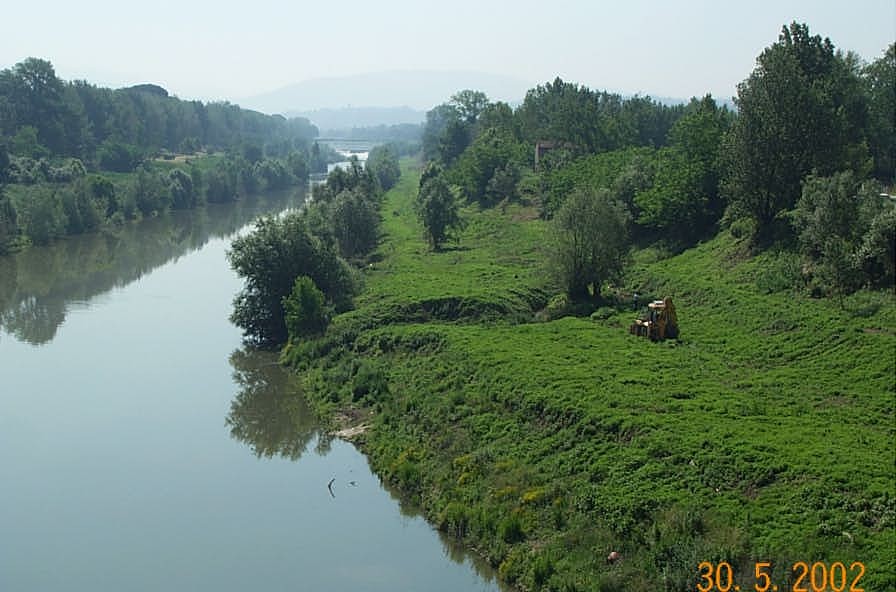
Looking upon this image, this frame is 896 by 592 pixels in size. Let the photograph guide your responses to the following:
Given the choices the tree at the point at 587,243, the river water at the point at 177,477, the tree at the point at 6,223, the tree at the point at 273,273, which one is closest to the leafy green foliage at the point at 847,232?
the tree at the point at 587,243

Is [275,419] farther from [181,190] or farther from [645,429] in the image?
[181,190]

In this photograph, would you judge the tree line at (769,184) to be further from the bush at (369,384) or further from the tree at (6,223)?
the tree at (6,223)

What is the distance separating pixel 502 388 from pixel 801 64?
28.2m

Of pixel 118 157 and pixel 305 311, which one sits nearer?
pixel 305 311

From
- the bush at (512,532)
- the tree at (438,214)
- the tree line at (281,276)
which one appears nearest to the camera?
the bush at (512,532)

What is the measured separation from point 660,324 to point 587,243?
28.3ft

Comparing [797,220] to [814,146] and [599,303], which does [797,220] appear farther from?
[599,303]

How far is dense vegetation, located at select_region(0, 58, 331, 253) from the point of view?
278ft

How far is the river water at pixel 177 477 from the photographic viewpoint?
22.9 m

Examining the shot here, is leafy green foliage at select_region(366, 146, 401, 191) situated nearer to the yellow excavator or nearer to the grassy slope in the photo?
the grassy slope

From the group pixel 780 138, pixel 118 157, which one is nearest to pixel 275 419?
pixel 780 138

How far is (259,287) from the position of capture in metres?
44.3

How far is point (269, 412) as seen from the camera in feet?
116

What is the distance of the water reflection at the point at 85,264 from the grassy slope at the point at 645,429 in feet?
79.8
